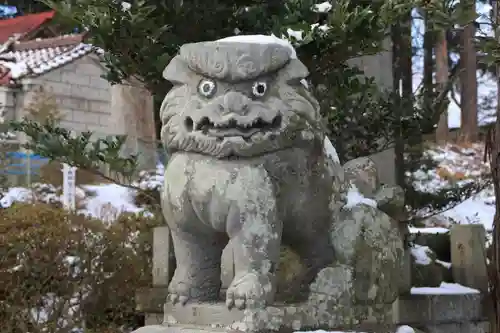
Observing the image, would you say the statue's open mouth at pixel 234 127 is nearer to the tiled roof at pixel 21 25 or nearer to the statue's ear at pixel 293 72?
the statue's ear at pixel 293 72

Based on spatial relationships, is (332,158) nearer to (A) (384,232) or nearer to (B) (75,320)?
(A) (384,232)

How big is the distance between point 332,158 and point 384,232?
1.07 feet

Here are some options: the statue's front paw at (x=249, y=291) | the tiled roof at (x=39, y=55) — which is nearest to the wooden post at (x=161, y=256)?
the statue's front paw at (x=249, y=291)

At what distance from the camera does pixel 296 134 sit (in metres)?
2.22

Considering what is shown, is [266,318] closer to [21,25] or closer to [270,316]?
[270,316]

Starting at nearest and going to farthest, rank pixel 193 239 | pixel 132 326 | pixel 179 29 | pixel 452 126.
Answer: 1. pixel 193 239
2. pixel 179 29
3. pixel 132 326
4. pixel 452 126

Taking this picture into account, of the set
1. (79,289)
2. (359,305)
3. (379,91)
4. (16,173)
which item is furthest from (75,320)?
(16,173)

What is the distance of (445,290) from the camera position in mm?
4453

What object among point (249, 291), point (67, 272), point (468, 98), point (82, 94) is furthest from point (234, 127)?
point (468, 98)

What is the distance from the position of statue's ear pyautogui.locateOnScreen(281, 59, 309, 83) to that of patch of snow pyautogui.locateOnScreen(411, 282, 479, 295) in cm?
235

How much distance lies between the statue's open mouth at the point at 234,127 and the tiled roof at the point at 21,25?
9.95 m

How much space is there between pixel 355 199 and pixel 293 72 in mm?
582

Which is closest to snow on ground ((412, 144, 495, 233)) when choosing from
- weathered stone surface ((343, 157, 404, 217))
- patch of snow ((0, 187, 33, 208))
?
patch of snow ((0, 187, 33, 208))

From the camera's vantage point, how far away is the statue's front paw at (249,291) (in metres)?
2.10
